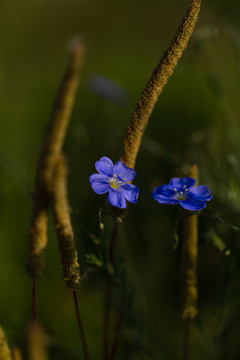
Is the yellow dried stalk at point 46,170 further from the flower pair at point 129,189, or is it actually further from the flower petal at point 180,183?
the flower petal at point 180,183

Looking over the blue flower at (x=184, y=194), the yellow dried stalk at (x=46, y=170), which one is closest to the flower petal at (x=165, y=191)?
the blue flower at (x=184, y=194)

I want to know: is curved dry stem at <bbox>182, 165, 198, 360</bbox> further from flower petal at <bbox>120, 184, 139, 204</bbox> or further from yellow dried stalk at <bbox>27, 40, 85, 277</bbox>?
yellow dried stalk at <bbox>27, 40, 85, 277</bbox>

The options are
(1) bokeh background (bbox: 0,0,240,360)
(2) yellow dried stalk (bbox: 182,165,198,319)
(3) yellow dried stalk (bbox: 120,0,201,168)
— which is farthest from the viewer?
(1) bokeh background (bbox: 0,0,240,360)

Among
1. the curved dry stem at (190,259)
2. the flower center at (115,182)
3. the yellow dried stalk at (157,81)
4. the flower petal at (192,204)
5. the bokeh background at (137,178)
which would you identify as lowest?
the bokeh background at (137,178)

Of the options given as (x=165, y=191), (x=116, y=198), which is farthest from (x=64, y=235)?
(x=165, y=191)

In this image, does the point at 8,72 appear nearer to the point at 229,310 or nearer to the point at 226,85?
the point at 226,85

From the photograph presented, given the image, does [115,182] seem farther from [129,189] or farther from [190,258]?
[190,258]

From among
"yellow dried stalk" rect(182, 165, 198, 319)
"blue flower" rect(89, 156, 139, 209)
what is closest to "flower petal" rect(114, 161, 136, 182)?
"blue flower" rect(89, 156, 139, 209)
